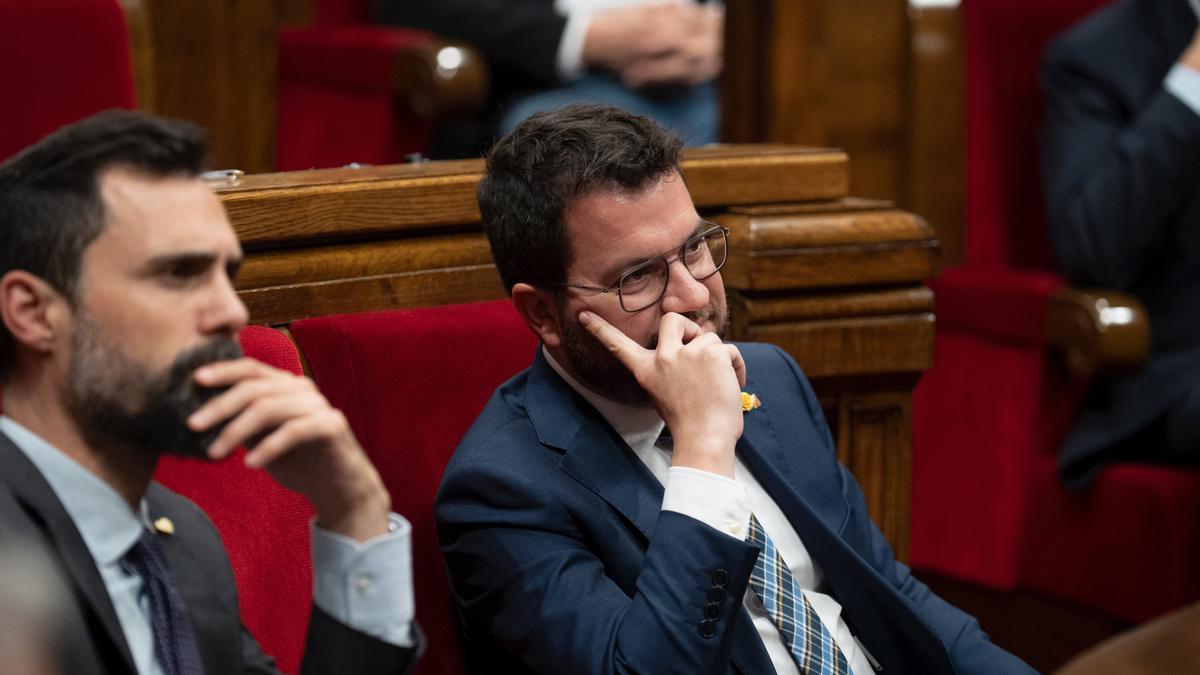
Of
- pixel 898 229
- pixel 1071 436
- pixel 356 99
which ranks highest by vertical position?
pixel 356 99

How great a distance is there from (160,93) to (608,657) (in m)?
1.61

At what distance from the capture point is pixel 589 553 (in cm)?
128

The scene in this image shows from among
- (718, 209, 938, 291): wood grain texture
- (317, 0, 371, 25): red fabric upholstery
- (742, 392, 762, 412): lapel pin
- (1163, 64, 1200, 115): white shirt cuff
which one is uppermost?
(317, 0, 371, 25): red fabric upholstery

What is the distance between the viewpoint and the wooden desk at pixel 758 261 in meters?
1.47

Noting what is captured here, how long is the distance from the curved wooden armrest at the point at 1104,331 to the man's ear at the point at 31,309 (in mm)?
1585

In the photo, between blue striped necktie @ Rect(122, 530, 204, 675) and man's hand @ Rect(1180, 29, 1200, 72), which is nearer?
blue striped necktie @ Rect(122, 530, 204, 675)

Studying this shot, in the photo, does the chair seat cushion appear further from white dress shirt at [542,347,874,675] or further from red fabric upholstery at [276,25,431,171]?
red fabric upholstery at [276,25,431,171]

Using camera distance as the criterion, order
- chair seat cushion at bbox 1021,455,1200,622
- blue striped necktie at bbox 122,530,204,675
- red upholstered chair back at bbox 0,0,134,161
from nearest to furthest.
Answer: blue striped necktie at bbox 122,530,204,675, red upholstered chair back at bbox 0,0,134,161, chair seat cushion at bbox 1021,455,1200,622

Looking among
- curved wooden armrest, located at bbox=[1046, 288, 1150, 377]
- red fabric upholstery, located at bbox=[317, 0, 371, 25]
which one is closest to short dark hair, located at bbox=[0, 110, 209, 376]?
curved wooden armrest, located at bbox=[1046, 288, 1150, 377]

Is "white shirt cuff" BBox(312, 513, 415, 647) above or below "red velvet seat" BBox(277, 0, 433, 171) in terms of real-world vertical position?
below

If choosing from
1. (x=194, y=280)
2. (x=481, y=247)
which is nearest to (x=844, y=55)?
(x=481, y=247)

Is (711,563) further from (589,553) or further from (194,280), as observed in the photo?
(194,280)

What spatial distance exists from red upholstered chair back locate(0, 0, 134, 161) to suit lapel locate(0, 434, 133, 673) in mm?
1159

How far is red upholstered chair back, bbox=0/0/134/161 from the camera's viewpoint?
6.29ft
